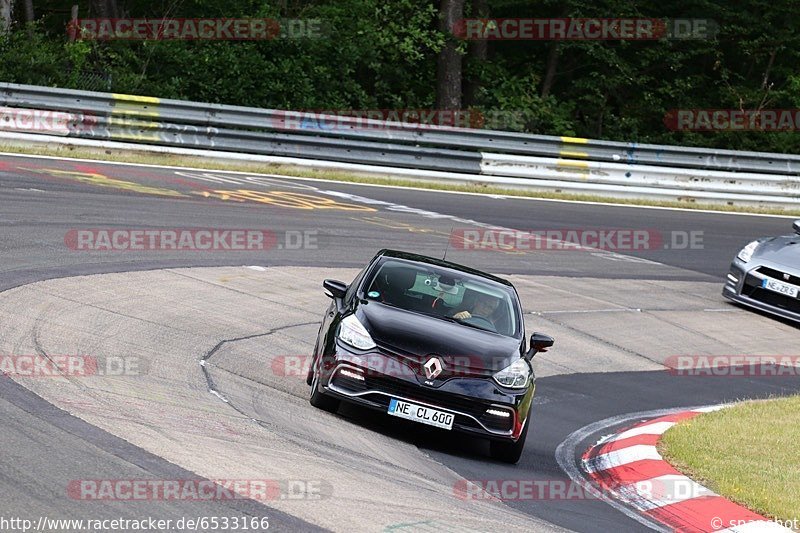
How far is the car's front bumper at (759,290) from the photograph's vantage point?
1688cm

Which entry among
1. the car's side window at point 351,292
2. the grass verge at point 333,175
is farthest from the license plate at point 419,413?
the grass verge at point 333,175

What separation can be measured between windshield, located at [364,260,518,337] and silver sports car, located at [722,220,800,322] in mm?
7349

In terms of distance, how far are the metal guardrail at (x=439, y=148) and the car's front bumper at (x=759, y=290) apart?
733 centimetres

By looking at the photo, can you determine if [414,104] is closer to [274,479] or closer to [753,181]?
[753,181]

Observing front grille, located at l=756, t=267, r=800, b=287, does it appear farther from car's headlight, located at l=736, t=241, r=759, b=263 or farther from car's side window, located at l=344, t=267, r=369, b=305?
car's side window, located at l=344, t=267, r=369, b=305

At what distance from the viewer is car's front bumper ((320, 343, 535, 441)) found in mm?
9102

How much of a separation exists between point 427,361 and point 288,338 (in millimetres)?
3511

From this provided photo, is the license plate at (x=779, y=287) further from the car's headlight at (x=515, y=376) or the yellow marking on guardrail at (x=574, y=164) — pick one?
the car's headlight at (x=515, y=376)

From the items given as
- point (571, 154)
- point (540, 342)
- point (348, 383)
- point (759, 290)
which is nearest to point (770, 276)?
point (759, 290)

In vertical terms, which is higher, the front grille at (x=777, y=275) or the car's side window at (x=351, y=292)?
the car's side window at (x=351, y=292)

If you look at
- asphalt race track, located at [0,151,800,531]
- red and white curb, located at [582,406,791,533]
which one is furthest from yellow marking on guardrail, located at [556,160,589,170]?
red and white curb, located at [582,406,791,533]

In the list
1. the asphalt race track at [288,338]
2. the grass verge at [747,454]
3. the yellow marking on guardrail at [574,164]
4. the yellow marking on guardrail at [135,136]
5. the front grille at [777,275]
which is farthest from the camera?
the yellow marking on guardrail at [574,164]

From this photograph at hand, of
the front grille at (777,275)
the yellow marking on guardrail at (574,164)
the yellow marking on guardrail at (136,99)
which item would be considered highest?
the yellow marking on guardrail at (136,99)

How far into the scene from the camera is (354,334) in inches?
373
